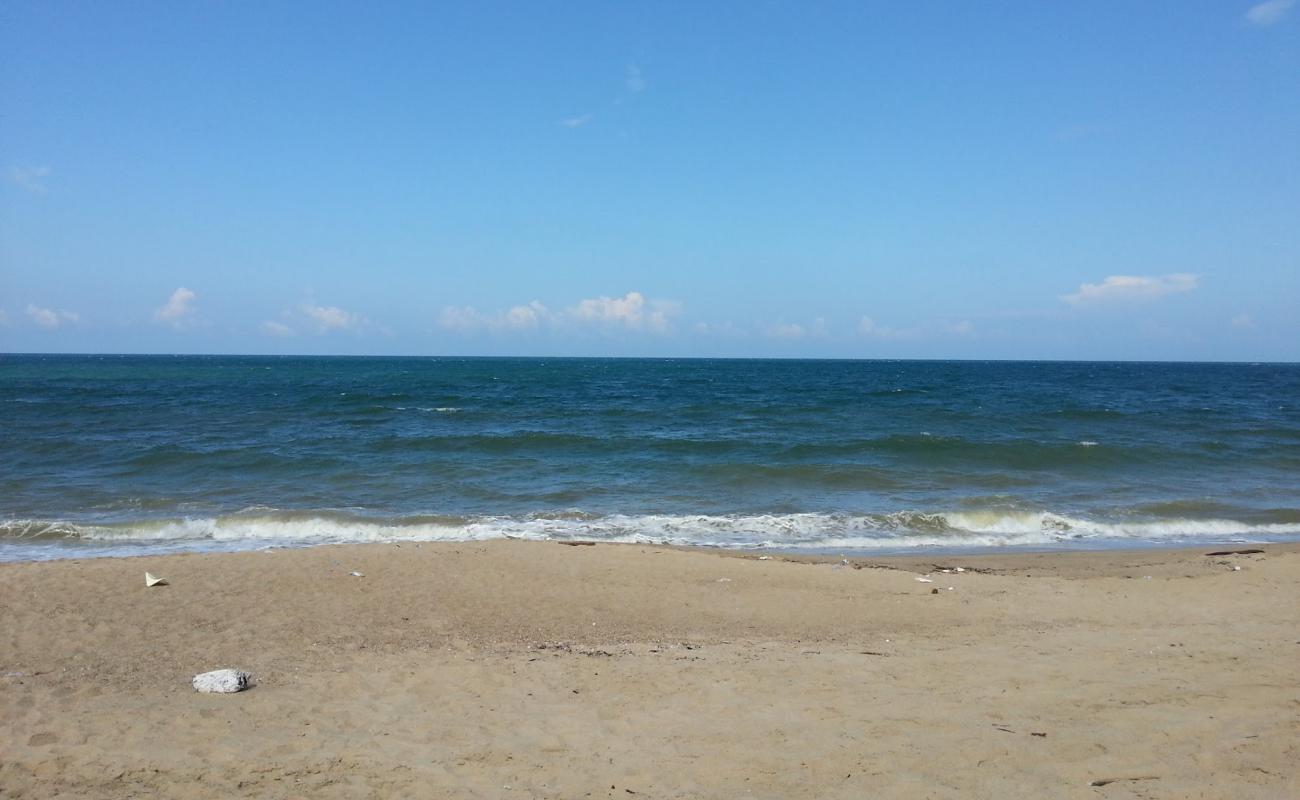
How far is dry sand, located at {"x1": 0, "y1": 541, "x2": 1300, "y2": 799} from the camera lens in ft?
14.2

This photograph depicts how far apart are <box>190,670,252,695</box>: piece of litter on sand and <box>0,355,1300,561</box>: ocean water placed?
22.5ft

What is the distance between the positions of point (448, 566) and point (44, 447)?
705 inches

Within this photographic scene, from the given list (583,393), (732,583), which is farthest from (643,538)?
(583,393)

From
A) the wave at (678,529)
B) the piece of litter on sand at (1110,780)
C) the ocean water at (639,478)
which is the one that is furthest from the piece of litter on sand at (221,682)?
the ocean water at (639,478)

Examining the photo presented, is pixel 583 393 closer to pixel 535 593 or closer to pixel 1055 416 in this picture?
pixel 1055 416

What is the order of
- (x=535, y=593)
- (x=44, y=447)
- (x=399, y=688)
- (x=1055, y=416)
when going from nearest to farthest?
1. (x=399, y=688)
2. (x=535, y=593)
3. (x=44, y=447)
4. (x=1055, y=416)

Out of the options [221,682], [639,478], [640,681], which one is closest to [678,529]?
[639,478]

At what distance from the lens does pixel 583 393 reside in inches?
1845

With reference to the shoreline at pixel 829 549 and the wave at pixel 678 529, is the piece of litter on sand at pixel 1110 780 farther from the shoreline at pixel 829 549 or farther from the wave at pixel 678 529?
the wave at pixel 678 529

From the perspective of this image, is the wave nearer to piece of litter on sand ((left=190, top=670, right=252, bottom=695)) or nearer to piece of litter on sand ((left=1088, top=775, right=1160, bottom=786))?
piece of litter on sand ((left=190, top=670, right=252, bottom=695))

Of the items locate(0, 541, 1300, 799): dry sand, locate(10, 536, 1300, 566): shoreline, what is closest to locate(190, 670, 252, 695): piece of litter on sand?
locate(0, 541, 1300, 799): dry sand

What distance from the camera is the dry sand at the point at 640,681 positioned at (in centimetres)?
433

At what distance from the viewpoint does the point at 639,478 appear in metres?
18.1

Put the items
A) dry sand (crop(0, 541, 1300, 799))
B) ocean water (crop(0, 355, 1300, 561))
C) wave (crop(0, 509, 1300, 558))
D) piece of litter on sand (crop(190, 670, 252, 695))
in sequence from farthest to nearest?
ocean water (crop(0, 355, 1300, 561)) → wave (crop(0, 509, 1300, 558)) → piece of litter on sand (crop(190, 670, 252, 695)) → dry sand (crop(0, 541, 1300, 799))
